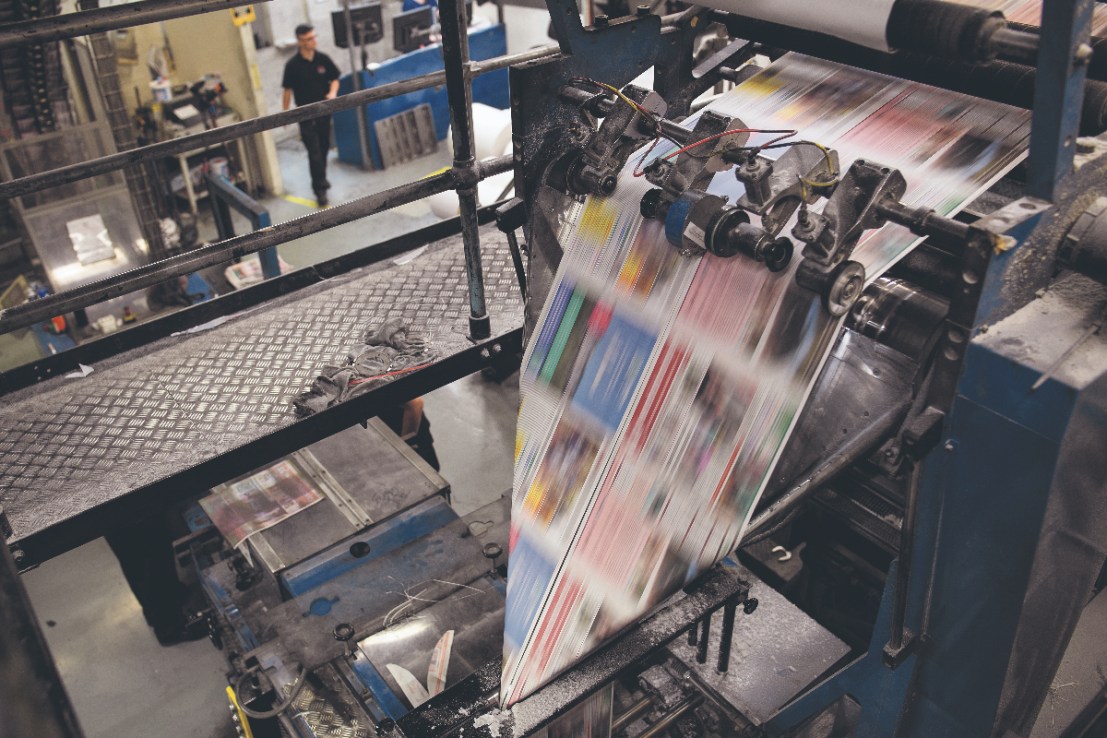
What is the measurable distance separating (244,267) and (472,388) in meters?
1.59

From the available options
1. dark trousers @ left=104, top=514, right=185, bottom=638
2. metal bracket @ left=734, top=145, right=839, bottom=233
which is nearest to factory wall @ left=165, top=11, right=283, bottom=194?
dark trousers @ left=104, top=514, right=185, bottom=638

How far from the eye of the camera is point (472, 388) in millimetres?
6262

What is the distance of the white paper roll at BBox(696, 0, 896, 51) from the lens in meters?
1.98

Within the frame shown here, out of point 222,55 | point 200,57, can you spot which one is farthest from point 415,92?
point 200,57

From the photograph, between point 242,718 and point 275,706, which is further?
point 242,718

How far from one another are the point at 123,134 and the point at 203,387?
4.15 metres

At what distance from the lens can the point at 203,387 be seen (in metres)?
2.76

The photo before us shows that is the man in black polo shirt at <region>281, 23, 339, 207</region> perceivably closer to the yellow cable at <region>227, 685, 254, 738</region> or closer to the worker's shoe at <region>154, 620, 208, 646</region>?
the worker's shoe at <region>154, 620, 208, 646</region>

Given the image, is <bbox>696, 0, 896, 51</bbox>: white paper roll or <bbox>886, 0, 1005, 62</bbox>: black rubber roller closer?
<bbox>886, 0, 1005, 62</bbox>: black rubber roller

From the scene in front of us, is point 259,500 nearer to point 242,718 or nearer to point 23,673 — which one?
point 242,718

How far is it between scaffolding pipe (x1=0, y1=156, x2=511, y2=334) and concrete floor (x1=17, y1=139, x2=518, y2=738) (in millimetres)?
2513

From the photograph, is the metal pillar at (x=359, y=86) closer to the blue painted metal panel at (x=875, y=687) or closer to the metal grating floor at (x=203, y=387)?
the metal grating floor at (x=203, y=387)

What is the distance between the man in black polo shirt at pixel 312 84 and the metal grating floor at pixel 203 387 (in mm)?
5472

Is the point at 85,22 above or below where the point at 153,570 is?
above
